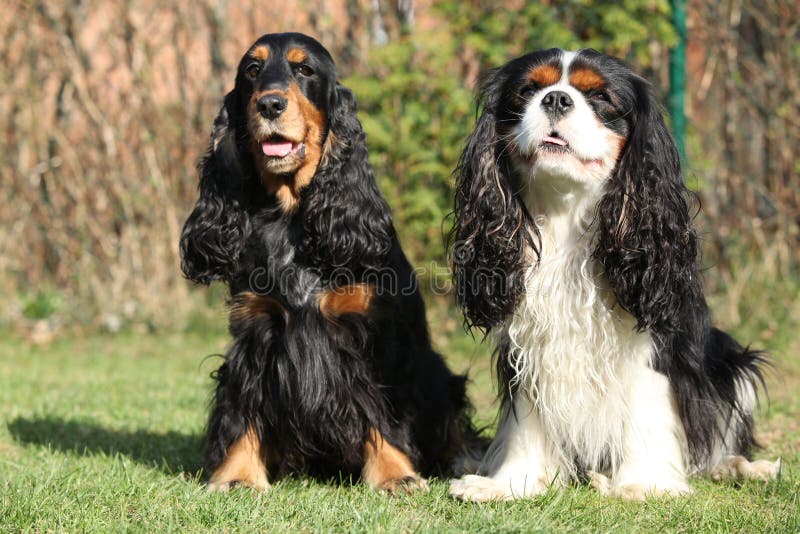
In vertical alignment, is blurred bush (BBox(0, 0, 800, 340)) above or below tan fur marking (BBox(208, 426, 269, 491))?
above

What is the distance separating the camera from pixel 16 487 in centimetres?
328

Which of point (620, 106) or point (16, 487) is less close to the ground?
point (620, 106)

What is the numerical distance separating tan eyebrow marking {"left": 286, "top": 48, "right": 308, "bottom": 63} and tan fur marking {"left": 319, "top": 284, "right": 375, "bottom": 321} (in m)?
0.88

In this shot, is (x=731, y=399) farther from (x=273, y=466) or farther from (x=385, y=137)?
(x=385, y=137)

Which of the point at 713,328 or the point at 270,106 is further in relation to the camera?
the point at 713,328

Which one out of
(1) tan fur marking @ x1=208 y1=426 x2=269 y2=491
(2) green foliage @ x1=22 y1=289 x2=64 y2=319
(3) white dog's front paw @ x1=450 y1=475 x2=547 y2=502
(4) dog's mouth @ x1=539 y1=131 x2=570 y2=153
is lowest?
(2) green foliage @ x1=22 y1=289 x2=64 y2=319

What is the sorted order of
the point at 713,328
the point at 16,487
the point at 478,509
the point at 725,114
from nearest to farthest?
the point at 478,509
the point at 16,487
the point at 713,328
the point at 725,114

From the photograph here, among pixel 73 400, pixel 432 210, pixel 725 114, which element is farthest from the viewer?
pixel 725 114

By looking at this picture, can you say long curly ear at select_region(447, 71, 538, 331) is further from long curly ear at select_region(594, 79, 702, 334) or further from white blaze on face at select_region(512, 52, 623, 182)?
long curly ear at select_region(594, 79, 702, 334)

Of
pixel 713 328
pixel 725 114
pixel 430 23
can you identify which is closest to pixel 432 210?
pixel 430 23

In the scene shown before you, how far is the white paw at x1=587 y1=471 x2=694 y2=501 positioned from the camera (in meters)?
3.24

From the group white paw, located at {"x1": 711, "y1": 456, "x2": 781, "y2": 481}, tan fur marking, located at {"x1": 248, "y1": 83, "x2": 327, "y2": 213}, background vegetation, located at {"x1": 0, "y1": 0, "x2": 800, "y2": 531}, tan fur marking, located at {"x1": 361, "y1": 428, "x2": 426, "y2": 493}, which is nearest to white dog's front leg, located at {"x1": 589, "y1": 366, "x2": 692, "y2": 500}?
white paw, located at {"x1": 711, "y1": 456, "x2": 781, "y2": 481}

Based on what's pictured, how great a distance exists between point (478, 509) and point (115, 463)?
158 centimetres

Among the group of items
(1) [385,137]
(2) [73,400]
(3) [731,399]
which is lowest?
(2) [73,400]
